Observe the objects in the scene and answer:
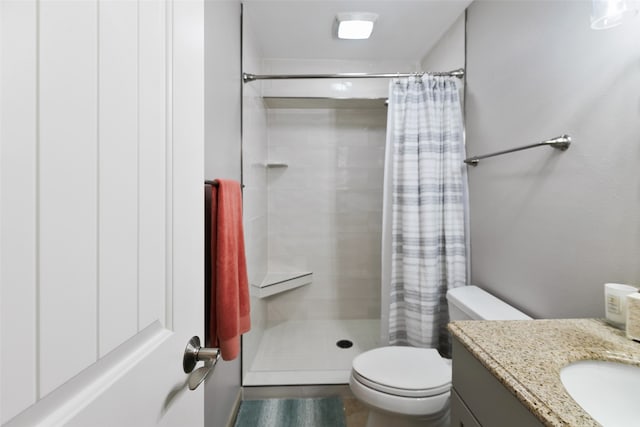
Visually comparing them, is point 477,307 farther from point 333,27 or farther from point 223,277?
point 333,27

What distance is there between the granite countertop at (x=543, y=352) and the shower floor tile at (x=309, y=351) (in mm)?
1258

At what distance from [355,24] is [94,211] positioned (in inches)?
77.6

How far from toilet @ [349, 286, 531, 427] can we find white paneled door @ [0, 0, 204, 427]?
88 cm

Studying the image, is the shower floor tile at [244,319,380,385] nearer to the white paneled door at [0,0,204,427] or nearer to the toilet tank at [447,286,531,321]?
the toilet tank at [447,286,531,321]

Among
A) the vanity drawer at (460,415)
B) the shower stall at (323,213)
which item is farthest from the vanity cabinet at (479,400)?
the shower stall at (323,213)

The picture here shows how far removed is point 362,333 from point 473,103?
1.92m

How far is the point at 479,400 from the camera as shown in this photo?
2.41 feet

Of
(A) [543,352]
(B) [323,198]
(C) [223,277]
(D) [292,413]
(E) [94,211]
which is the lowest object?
(D) [292,413]

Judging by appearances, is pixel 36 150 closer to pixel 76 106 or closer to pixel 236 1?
pixel 76 106

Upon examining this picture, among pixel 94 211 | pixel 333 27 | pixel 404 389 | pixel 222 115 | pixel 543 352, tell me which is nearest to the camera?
pixel 94 211

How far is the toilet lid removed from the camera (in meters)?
1.20

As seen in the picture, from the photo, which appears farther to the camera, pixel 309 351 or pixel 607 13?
pixel 309 351

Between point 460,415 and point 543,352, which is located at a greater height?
point 543,352

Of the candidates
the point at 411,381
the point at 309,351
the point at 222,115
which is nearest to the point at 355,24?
the point at 222,115
